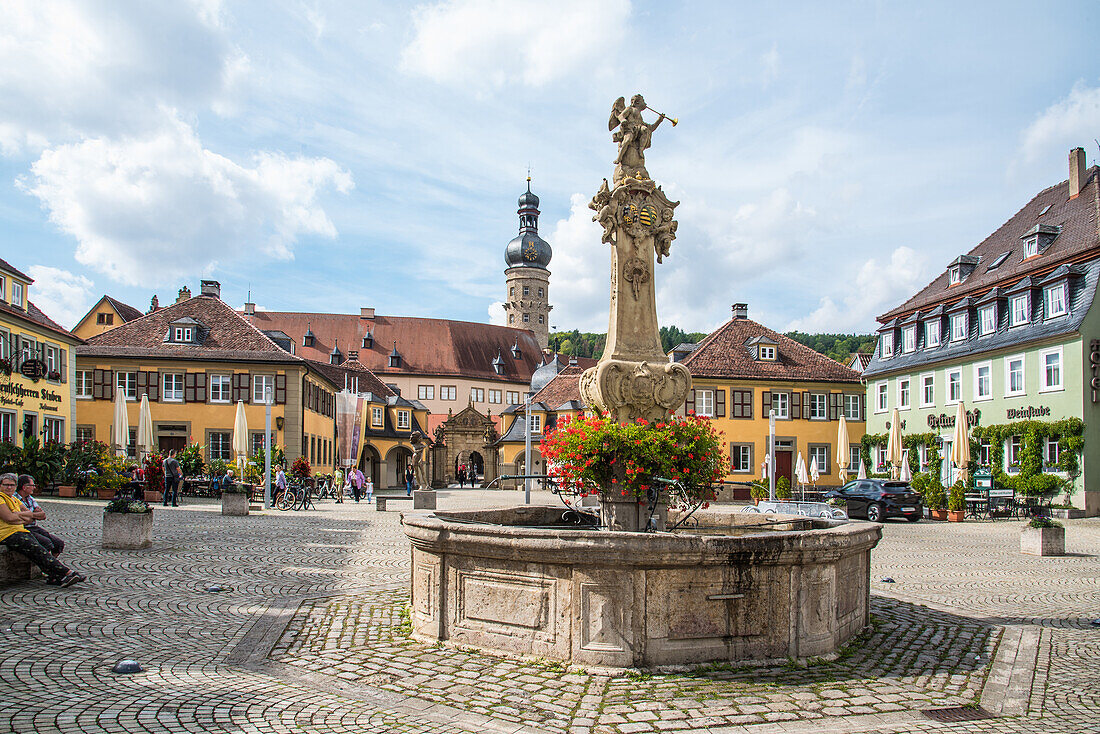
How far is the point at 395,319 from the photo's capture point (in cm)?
9012

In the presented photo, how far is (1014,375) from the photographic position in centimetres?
3284

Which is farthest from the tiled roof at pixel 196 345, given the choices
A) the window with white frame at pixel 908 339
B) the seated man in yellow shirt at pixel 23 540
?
the seated man in yellow shirt at pixel 23 540

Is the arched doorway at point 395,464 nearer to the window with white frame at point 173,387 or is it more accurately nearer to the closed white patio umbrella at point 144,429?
the window with white frame at point 173,387

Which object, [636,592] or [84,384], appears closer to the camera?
[636,592]

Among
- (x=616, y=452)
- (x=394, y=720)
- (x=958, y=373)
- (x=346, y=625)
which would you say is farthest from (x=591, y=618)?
(x=958, y=373)

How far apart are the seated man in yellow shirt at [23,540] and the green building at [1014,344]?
96.3 feet

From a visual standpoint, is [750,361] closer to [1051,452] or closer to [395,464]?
[1051,452]

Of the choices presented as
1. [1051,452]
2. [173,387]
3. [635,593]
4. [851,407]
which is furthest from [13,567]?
[851,407]

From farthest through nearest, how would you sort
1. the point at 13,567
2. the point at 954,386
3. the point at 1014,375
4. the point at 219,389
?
the point at 219,389
the point at 954,386
the point at 1014,375
the point at 13,567

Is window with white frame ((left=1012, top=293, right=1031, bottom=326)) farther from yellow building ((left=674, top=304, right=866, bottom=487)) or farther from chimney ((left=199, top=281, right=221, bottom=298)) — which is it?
chimney ((left=199, top=281, right=221, bottom=298))

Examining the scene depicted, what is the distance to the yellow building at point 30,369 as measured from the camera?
96.0ft

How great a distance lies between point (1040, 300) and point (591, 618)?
103 feet

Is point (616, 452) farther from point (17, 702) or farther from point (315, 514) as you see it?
point (315, 514)

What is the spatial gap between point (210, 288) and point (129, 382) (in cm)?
1071
